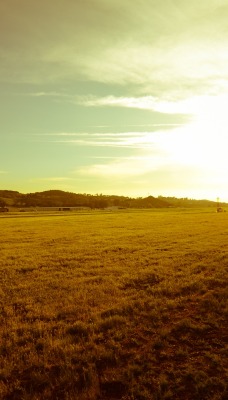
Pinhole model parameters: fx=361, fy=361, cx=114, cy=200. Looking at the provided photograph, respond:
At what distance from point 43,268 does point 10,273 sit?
6.88 ft

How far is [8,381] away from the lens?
8.53 m

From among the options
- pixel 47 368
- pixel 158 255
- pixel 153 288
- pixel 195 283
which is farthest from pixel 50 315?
pixel 158 255

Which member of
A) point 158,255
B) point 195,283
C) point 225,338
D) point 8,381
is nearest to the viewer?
point 8,381

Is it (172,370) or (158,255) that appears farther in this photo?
(158,255)

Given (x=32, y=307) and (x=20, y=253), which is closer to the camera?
(x=32, y=307)

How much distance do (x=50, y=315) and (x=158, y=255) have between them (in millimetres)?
15036

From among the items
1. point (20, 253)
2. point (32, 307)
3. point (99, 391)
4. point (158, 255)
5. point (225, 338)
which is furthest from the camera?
point (20, 253)

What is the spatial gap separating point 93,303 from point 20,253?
16922 mm

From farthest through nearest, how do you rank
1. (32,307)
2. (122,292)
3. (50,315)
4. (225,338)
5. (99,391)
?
1. (122,292)
2. (32,307)
3. (50,315)
4. (225,338)
5. (99,391)

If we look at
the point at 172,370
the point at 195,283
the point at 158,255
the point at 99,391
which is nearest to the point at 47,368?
the point at 99,391

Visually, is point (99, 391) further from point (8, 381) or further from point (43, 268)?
point (43, 268)

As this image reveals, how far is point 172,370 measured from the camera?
8633 millimetres

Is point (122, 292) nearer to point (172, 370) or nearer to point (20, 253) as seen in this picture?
point (172, 370)

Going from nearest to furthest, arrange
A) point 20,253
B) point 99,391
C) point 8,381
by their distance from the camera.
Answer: point 99,391 < point 8,381 < point 20,253
